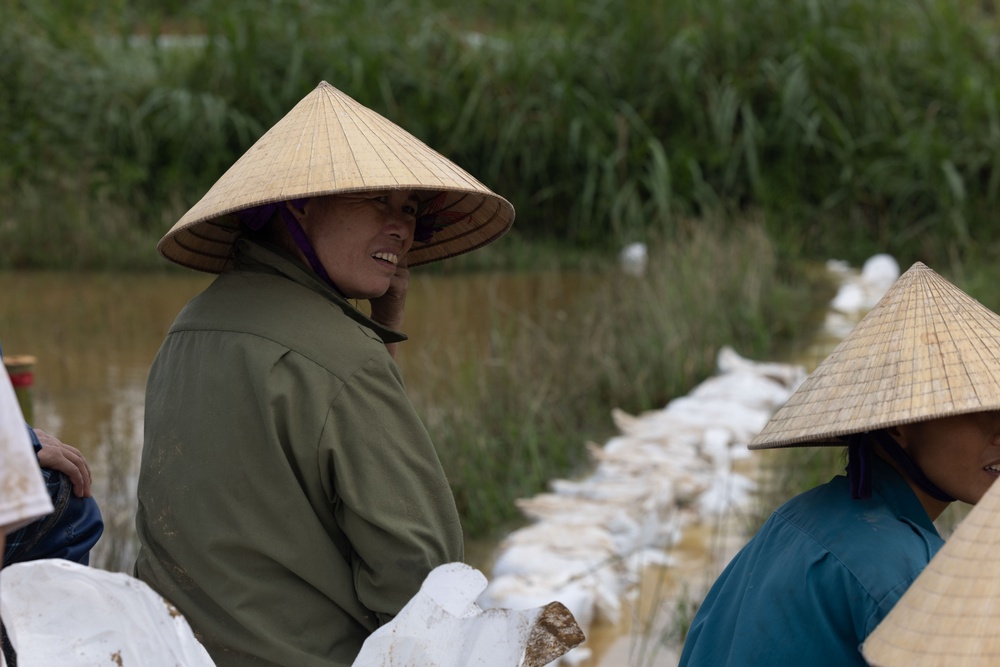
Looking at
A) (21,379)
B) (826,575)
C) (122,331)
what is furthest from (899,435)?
(122,331)

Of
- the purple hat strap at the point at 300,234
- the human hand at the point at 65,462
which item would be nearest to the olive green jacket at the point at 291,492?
the purple hat strap at the point at 300,234

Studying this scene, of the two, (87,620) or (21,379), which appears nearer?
(87,620)

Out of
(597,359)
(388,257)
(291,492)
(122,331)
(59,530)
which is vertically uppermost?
(388,257)

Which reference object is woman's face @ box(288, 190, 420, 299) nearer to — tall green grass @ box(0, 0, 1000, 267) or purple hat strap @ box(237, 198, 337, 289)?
purple hat strap @ box(237, 198, 337, 289)

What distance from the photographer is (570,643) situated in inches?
54.9

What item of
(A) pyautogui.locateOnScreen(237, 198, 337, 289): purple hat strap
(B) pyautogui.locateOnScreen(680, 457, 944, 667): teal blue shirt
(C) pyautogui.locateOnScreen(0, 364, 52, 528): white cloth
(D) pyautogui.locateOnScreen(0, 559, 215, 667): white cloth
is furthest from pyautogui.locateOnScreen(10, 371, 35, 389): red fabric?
(C) pyautogui.locateOnScreen(0, 364, 52, 528): white cloth

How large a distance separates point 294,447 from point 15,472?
1.99 ft

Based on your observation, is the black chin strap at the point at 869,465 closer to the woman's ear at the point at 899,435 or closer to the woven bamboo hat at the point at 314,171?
the woman's ear at the point at 899,435

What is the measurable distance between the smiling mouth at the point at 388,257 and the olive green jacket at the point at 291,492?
16 centimetres

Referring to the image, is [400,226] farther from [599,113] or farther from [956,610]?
[599,113]

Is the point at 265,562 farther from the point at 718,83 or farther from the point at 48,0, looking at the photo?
the point at 48,0

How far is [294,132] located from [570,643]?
90 centimetres

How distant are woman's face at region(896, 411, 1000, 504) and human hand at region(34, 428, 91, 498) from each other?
124 centimetres

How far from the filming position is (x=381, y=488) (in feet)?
5.28
